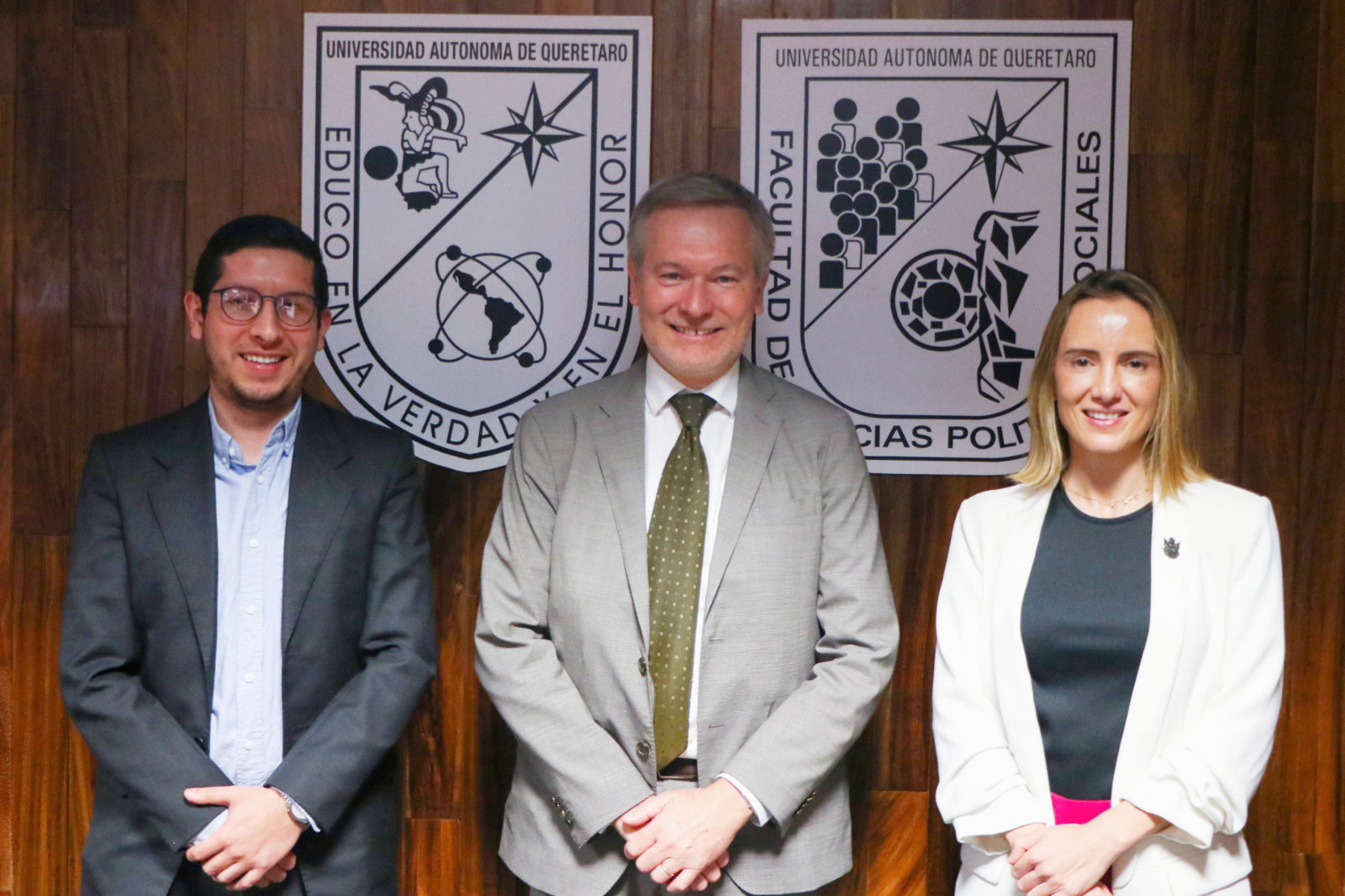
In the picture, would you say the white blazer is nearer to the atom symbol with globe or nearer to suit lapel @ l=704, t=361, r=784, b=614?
suit lapel @ l=704, t=361, r=784, b=614

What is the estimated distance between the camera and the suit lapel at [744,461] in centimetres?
218

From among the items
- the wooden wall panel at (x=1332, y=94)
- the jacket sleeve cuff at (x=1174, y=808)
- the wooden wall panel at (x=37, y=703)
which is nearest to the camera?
the jacket sleeve cuff at (x=1174, y=808)

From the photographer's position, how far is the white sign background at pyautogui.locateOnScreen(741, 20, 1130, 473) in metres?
2.73

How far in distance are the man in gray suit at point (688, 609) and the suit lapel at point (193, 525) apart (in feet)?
1.61

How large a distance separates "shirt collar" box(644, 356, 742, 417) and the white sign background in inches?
19.1

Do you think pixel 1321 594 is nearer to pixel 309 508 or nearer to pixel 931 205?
pixel 931 205

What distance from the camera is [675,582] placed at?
2.19 metres

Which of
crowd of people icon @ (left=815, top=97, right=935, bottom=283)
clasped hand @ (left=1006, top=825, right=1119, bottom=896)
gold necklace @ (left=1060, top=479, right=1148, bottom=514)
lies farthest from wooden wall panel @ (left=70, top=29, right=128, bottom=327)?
clasped hand @ (left=1006, top=825, right=1119, bottom=896)

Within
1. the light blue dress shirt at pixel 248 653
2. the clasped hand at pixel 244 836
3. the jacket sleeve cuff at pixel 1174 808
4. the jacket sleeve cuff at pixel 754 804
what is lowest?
the clasped hand at pixel 244 836

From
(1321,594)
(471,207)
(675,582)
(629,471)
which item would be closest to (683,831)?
(675,582)

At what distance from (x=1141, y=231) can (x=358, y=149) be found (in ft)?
5.99

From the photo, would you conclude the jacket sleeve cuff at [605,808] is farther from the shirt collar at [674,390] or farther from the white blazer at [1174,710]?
the shirt collar at [674,390]

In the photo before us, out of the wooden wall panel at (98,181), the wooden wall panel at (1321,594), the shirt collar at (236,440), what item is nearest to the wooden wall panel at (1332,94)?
the wooden wall panel at (1321,594)

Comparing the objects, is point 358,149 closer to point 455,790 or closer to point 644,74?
point 644,74
